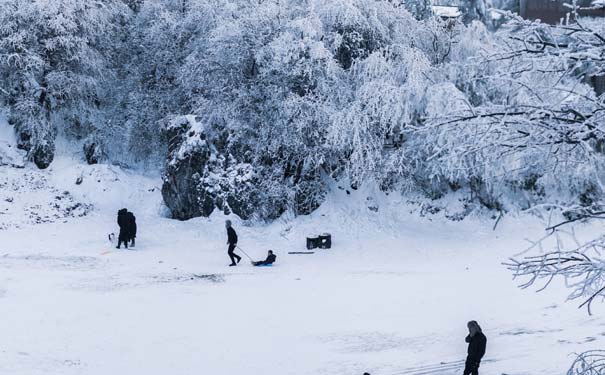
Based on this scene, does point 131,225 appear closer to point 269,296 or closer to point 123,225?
point 123,225

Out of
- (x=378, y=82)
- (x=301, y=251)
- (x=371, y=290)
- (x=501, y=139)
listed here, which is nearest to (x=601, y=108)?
(x=501, y=139)

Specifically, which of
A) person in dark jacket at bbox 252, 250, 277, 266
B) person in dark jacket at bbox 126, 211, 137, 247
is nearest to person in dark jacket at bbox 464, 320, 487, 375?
person in dark jacket at bbox 252, 250, 277, 266

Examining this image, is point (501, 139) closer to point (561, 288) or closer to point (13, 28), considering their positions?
point (561, 288)

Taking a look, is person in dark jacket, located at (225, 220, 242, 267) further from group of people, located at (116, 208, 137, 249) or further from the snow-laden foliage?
the snow-laden foliage

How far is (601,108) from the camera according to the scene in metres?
4.96

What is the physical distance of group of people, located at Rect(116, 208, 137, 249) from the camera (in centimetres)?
1798

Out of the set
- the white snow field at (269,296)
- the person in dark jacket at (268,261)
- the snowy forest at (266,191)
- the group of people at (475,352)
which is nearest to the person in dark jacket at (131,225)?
the white snow field at (269,296)

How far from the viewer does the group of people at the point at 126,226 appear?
59.0ft

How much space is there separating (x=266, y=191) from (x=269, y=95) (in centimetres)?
355

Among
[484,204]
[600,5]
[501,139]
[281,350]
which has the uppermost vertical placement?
[600,5]

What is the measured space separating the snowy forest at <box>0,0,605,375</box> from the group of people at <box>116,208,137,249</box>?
2.54ft

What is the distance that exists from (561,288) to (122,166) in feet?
60.7

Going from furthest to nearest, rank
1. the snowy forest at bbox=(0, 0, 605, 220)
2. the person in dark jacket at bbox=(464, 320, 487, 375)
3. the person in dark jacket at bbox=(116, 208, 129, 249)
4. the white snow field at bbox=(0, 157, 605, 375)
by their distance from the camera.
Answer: the snowy forest at bbox=(0, 0, 605, 220) → the person in dark jacket at bbox=(116, 208, 129, 249) → the white snow field at bbox=(0, 157, 605, 375) → the person in dark jacket at bbox=(464, 320, 487, 375)

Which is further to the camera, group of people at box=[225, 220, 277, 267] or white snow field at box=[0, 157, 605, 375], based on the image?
group of people at box=[225, 220, 277, 267]
